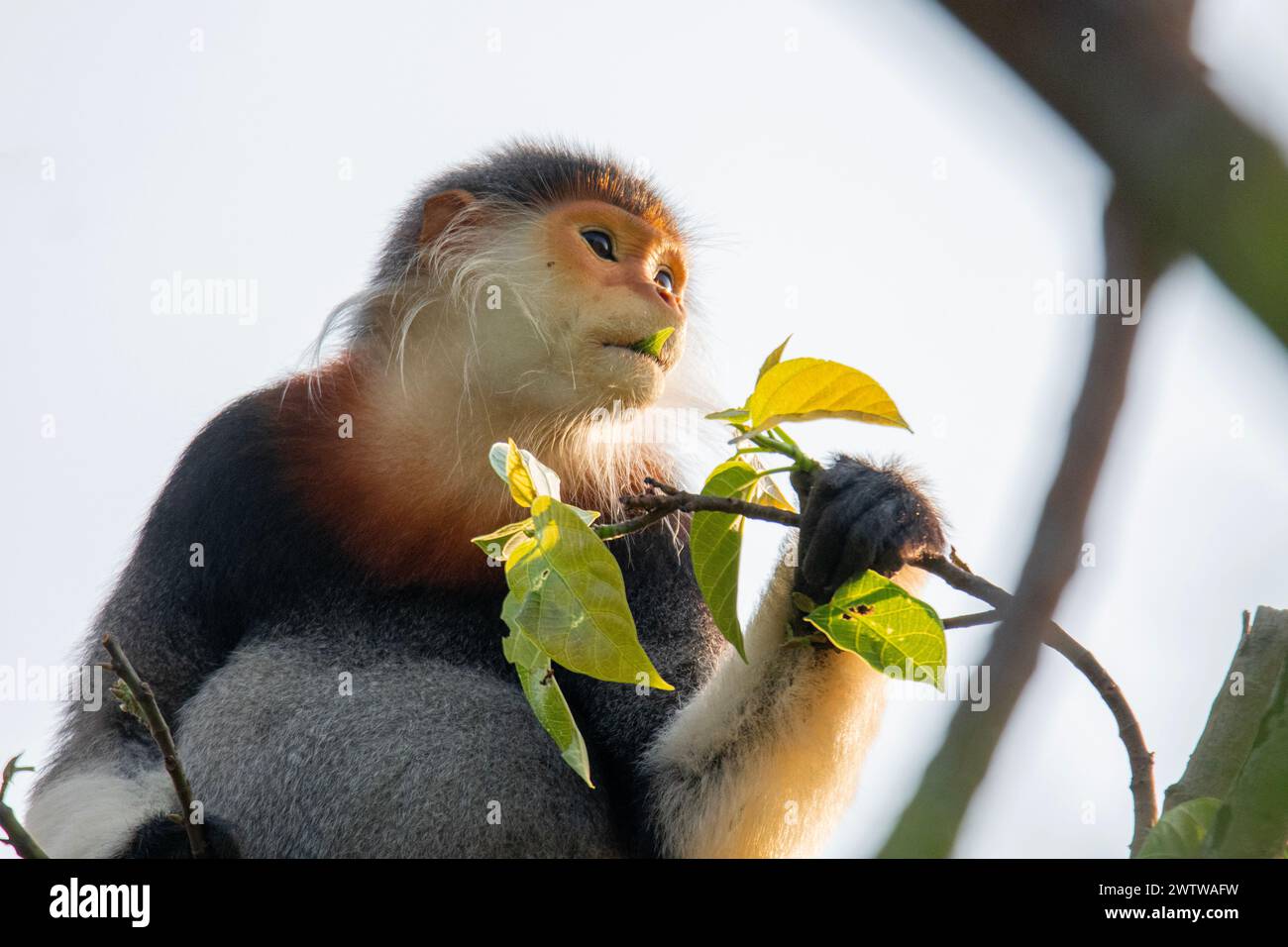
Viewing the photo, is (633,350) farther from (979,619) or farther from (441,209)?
(979,619)

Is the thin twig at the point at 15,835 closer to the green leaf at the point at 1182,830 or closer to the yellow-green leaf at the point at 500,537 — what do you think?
the yellow-green leaf at the point at 500,537

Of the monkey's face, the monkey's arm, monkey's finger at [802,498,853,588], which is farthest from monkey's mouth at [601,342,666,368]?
monkey's finger at [802,498,853,588]

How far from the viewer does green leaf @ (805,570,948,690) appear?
220 centimetres

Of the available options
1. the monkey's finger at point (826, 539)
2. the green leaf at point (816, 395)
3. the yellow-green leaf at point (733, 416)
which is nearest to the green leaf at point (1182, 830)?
the green leaf at point (816, 395)

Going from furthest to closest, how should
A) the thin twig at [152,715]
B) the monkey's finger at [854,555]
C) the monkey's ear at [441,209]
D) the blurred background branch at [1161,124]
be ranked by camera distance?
the monkey's ear at [441,209], the monkey's finger at [854,555], the thin twig at [152,715], the blurred background branch at [1161,124]

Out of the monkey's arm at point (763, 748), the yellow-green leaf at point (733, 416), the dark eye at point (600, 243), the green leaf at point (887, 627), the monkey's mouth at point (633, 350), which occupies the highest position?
the dark eye at point (600, 243)

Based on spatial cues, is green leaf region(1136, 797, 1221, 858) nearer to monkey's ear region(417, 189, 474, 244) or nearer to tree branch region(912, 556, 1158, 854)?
tree branch region(912, 556, 1158, 854)

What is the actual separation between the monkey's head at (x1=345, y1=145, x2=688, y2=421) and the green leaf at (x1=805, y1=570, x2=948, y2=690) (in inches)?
66.3

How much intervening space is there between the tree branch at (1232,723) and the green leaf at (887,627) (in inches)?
15.8

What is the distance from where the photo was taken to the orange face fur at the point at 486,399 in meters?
4.06

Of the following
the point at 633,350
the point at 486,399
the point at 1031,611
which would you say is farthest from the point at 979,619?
the point at 486,399

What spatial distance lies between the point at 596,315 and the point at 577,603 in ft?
6.72

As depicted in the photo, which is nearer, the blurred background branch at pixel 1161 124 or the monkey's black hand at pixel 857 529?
the blurred background branch at pixel 1161 124
